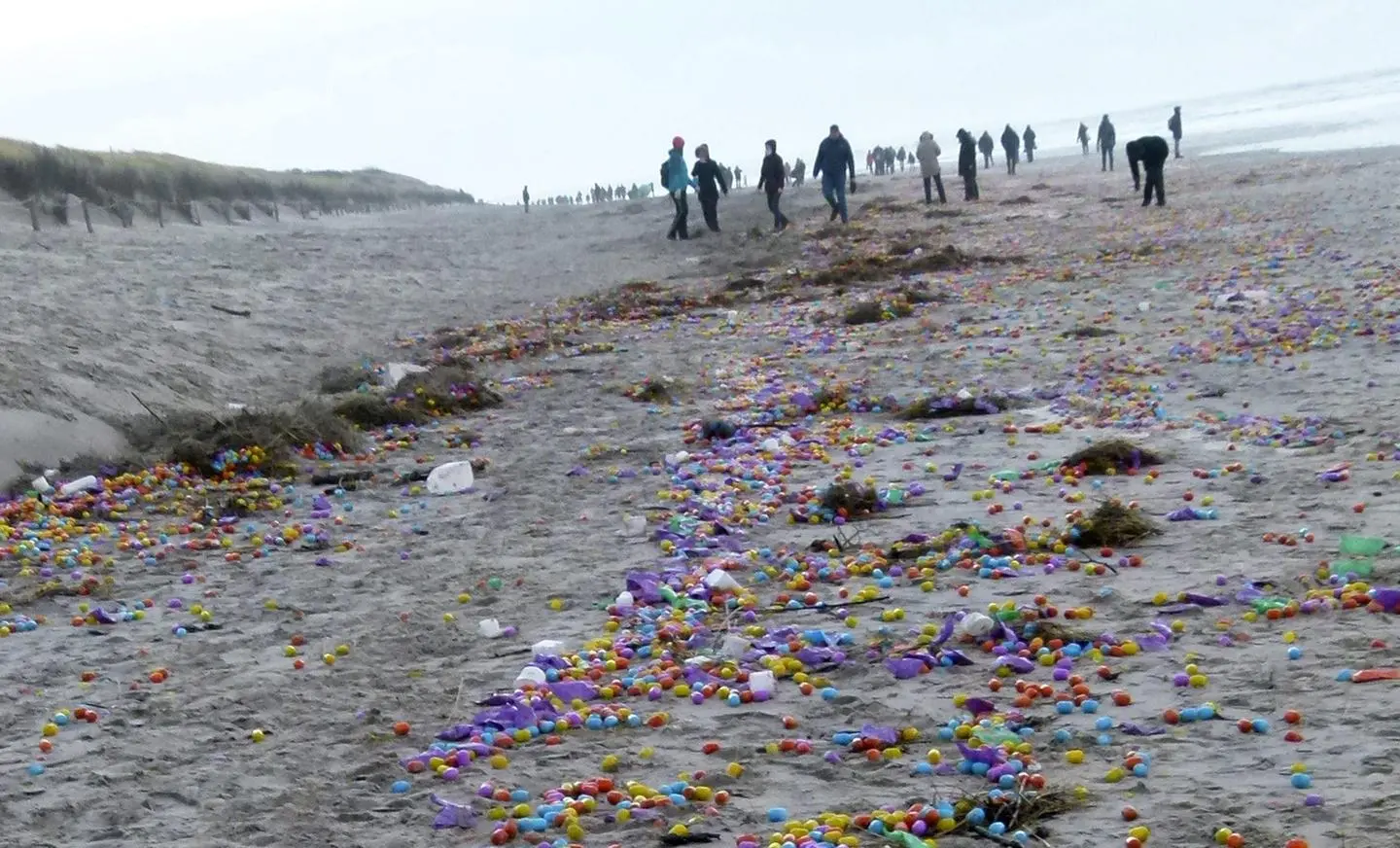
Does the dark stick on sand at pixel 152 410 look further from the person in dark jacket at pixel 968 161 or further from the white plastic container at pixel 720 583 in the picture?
Result: the person in dark jacket at pixel 968 161

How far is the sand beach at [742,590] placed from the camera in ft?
12.3

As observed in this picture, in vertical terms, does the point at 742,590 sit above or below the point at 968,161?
below

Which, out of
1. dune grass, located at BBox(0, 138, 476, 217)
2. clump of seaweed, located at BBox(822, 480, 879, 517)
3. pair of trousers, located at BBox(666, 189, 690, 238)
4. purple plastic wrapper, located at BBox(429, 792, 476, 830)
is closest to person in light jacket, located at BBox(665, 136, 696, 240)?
pair of trousers, located at BBox(666, 189, 690, 238)

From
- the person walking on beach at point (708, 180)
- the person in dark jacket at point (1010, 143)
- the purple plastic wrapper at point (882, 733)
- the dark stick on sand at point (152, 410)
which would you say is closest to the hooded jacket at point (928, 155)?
the person walking on beach at point (708, 180)

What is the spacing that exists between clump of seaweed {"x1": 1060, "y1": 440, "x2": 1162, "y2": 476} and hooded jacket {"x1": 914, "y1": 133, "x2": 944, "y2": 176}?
23340 mm

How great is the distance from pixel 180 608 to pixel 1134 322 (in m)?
9.55

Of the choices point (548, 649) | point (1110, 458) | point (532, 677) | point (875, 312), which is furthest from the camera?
point (875, 312)

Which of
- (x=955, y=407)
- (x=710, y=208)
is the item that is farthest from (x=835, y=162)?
(x=955, y=407)

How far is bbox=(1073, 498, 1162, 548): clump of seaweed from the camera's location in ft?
19.5

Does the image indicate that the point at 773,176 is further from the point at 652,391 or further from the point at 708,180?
the point at 652,391

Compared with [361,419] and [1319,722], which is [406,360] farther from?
[1319,722]

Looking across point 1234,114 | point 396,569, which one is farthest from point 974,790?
point 1234,114

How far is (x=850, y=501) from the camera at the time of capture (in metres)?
6.90

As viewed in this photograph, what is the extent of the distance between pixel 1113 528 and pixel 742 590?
1.80 meters
